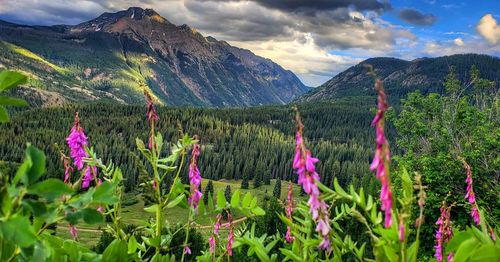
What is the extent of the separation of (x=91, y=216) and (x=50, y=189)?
26 cm

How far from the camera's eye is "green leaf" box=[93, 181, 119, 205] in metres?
1.86

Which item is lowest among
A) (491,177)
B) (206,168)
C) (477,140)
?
(206,168)

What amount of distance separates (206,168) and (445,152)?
563 ft

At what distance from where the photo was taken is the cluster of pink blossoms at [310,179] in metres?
2.25

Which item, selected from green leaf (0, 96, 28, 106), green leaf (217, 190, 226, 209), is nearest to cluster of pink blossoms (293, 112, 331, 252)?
green leaf (217, 190, 226, 209)

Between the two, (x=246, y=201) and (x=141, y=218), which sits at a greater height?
(x=246, y=201)

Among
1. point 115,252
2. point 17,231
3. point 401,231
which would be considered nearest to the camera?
point 17,231

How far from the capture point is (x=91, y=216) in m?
1.76

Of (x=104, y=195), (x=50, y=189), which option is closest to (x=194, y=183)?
(x=104, y=195)

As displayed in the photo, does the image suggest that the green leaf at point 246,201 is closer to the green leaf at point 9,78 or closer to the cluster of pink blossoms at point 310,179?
the cluster of pink blossoms at point 310,179

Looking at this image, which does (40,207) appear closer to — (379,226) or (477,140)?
(379,226)

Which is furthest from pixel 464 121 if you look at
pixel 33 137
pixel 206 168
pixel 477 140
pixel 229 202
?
pixel 33 137

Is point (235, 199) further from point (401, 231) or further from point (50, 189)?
Answer: point (50, 189)

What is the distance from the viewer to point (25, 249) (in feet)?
5.16
